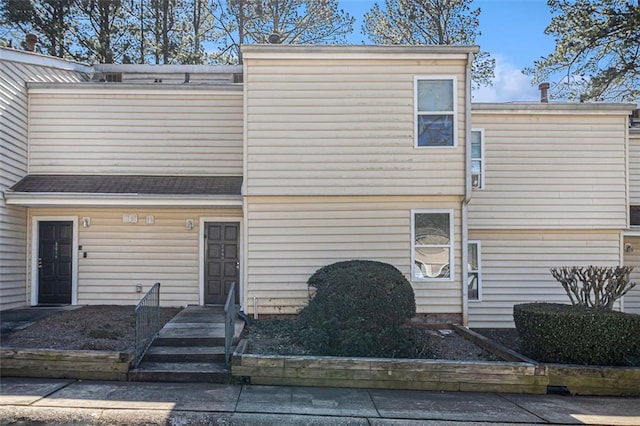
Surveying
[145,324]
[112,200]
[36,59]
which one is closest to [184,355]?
[145,324]

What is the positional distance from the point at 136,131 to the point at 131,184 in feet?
4.44

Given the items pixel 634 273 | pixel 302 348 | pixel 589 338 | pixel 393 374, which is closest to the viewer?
pixel 393 374

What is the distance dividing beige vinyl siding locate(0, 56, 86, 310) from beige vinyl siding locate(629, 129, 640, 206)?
47.7ft

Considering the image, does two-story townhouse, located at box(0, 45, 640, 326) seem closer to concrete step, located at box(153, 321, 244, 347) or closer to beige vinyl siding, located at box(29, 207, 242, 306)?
beige vinyl siding, located at box(29, 207, 242, 306)

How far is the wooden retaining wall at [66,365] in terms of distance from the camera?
6.34 metres

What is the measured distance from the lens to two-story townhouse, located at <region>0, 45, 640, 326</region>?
923 cm

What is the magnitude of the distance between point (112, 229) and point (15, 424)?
20.0ft

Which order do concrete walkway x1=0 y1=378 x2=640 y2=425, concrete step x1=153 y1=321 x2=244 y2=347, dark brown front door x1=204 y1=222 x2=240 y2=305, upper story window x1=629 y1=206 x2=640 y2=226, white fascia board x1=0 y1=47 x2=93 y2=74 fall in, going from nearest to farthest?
1. concrete walkway x1=0 y1=378 x2=640 y2=425
2. concrete step x1=153 y1=321 x2=244 y2=347
3. white fascia board x1=0 y1=47 x2=93 y2=74
4. dark brown front door x1=204 y1=222 x2=240 y2=305
5. upper story window x1=629 y1=206 x2=640 y2=226

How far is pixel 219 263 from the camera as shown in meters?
10.5

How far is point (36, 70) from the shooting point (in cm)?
1059

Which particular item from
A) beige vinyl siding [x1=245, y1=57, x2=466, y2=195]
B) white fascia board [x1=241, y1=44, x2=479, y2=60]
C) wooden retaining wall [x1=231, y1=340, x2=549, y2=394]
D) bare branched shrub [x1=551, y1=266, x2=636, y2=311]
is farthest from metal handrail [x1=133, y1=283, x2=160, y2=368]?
bare branched shrub [x1=551, y1=266, x2=636, y2=311]

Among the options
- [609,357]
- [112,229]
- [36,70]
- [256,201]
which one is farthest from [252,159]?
[609,357]

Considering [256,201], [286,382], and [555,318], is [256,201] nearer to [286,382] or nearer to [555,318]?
[286,382]

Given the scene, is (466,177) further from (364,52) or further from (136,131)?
(136,131)
